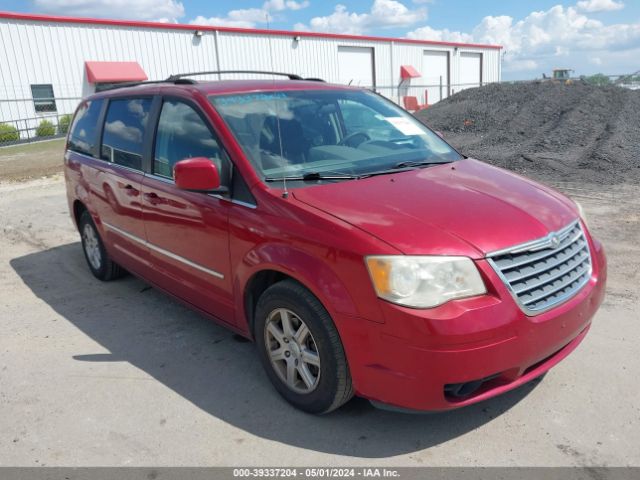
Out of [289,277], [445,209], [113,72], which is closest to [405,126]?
[445,209]

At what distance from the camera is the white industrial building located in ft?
82.2

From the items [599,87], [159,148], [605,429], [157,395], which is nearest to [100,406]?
[157,395]

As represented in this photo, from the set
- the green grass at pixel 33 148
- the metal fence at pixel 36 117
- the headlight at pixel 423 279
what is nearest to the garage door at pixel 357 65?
A: the metal fence at pixel 36 117

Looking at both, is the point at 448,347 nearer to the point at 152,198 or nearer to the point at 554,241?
the point at 554,241

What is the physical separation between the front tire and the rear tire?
2777 millimetres

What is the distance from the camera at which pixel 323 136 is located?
3850mm

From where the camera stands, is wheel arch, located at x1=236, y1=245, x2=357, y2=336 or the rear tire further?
the rear tire

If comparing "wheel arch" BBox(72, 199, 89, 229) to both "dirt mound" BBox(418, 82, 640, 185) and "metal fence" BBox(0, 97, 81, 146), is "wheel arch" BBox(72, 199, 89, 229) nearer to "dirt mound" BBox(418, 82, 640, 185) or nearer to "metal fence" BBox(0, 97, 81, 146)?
"dirt mound" BBox(418, 82, 640, 185)

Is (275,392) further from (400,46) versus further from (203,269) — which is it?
(400,46)

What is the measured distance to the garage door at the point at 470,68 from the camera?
49.3 meters

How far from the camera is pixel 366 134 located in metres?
4.08

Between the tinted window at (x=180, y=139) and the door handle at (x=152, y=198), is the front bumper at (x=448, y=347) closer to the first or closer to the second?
the tinted window at (x=180, y=139)

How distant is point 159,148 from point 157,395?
180 centimetres

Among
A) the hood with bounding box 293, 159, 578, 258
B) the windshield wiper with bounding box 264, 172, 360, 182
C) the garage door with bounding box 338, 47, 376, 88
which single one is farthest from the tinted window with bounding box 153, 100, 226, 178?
the garage door with bounding box 338, 47, 376, 88
